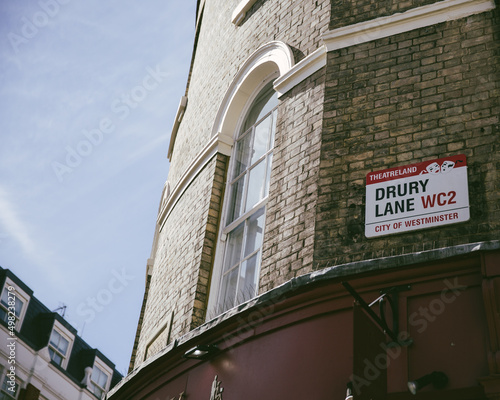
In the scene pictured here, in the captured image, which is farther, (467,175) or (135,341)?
(135,341)

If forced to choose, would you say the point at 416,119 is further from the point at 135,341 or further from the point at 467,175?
the point at 135,341

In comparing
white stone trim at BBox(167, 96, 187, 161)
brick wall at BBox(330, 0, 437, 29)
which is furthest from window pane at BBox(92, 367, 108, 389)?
brick wall at BBox(330, 0, 437, 29)

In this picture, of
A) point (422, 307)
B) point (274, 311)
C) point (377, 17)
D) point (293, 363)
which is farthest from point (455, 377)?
point (377, 17)

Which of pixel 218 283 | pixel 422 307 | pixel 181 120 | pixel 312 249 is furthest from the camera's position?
pixel 181 120

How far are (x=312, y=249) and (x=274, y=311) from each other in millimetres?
673

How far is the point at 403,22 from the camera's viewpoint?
7172 millimetres

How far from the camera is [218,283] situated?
7941mm

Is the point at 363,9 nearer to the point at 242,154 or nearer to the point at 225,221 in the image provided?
the point at 242,154

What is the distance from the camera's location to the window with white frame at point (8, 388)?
2122cm

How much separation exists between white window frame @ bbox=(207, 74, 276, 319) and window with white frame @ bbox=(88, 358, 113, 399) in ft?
63.6

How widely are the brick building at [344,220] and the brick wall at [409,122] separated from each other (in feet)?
0.04

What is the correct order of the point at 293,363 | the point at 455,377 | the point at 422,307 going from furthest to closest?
the point at 293,363, the point at 422,307, the point at 455,377

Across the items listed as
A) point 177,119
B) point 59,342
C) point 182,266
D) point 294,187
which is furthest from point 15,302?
point 294,187

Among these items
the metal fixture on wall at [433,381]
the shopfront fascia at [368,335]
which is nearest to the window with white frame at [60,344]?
the shopfront fascia at [368,335]
